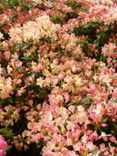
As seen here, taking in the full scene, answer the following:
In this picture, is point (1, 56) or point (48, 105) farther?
point (1, 56)

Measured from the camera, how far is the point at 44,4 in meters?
7.45

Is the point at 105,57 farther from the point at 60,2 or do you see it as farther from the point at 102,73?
the point at 60,2

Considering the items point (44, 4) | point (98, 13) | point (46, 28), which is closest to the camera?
point (46, 28)

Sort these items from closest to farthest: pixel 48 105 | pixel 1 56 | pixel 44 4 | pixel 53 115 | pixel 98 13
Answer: pixel 53 115 → pixel 48 105 → pixel 1 56 → pixel 98 13 → pixel 44 4

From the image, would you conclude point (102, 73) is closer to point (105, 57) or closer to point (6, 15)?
point (105, 57)

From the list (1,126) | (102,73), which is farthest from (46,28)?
(1,126)

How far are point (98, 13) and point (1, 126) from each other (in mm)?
2585

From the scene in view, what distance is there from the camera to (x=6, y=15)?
6316 mm

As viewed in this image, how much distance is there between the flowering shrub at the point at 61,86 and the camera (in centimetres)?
344

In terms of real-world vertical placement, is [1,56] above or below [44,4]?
below

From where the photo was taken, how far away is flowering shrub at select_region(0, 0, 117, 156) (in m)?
3.44

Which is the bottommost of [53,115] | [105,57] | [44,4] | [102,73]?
[53,115]

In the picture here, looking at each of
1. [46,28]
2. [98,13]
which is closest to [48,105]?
[46,28]

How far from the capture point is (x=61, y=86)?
167 inches
